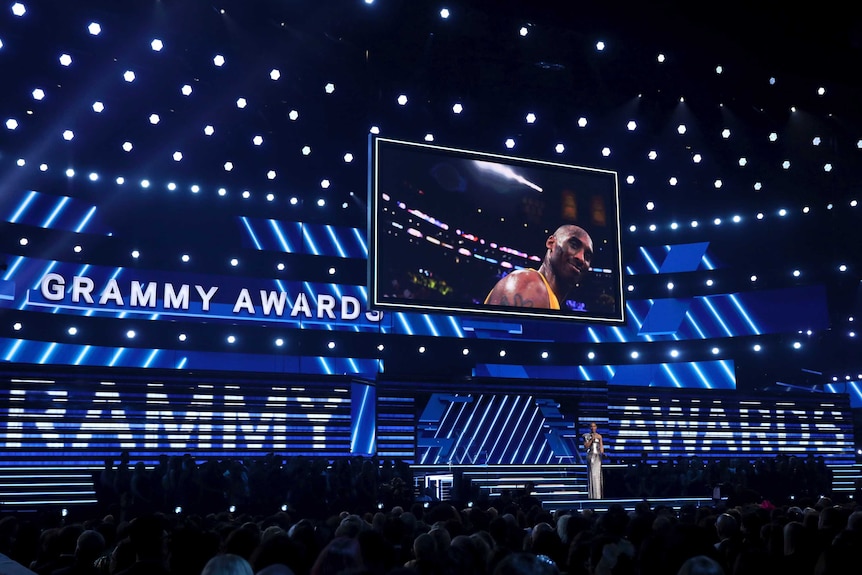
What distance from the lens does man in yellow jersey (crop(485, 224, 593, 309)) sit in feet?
64.1

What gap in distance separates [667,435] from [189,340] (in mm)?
13738

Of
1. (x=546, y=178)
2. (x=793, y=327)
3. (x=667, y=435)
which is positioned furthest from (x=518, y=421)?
(x=793, y=327)

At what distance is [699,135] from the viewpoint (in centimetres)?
2322

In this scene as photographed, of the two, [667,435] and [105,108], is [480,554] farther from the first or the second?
[667,435]

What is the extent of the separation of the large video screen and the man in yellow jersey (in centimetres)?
2

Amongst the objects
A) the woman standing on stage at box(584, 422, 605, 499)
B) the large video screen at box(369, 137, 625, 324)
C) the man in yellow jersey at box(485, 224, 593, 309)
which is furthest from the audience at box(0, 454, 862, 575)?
the woman standing on stage at box(584, 422, 605, 499)

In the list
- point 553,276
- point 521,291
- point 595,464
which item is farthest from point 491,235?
point 595,464

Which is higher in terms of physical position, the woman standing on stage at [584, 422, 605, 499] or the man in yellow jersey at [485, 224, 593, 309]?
the man in yellow jersey at [485, 224, 593, 309]

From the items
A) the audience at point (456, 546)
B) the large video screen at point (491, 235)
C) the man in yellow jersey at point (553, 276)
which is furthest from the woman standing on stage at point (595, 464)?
the audience at point (456, 546)

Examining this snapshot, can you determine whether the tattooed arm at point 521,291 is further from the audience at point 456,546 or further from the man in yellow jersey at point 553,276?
the audience at point 456,546

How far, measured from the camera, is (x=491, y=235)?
19641 millimetres

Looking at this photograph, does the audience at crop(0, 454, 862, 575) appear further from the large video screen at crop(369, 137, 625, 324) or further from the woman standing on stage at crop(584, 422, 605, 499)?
→ the woman standing on stage at crop(584, 422, 605, 499)

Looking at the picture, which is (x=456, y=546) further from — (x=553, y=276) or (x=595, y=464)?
(x=595, y=464)

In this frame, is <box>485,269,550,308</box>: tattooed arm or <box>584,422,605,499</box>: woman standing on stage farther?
<box>584,422,605,499</box>: woman standing on stage
